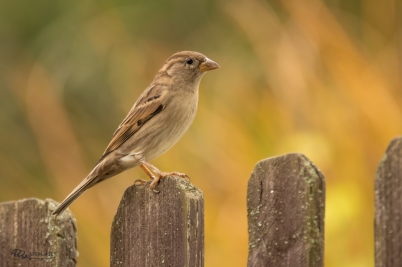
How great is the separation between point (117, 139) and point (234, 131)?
1.01m

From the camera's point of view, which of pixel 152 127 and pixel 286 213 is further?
pixel 152 127

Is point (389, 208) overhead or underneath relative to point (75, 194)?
underneath

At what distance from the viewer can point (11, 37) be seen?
6.77 meters

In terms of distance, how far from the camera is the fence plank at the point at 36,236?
2822 mm

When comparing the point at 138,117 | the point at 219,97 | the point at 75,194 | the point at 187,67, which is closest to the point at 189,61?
the point at 187,67

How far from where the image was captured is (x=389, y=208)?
6.55ft

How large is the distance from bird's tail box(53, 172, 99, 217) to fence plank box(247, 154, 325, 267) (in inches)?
34.2

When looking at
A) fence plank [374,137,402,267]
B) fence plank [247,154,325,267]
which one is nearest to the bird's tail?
fence plank [247,154,325,267]

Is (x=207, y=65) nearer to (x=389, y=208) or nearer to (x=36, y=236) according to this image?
(x=36, y=236)

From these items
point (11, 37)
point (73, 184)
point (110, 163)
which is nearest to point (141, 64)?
point (73, 184)

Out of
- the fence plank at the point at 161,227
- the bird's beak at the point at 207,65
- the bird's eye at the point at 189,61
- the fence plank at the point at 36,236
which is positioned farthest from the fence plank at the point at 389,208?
the bird's eye at the point at 189,61
